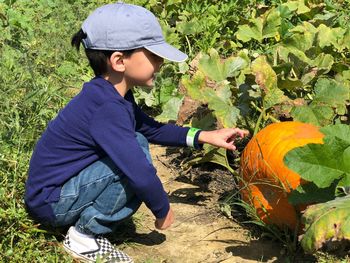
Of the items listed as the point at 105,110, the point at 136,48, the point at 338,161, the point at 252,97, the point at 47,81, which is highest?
the point at 136,48

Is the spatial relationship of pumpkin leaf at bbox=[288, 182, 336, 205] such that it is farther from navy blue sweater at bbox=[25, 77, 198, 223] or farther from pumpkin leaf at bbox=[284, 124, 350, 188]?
navy blue sweater at bbox=[25, 77, 198, 223]

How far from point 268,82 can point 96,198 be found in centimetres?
115

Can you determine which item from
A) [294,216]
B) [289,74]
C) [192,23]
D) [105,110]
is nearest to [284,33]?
[192,23]

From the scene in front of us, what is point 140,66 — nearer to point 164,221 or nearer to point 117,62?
point 117,62

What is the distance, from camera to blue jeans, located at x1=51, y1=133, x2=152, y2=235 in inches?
106

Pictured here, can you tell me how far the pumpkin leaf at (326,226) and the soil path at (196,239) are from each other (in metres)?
0.56

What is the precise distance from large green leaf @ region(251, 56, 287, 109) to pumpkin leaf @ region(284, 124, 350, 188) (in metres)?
0.84

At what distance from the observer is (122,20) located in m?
2.53

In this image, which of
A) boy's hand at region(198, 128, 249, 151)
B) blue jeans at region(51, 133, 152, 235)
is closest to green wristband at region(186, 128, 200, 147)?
boy's hand at region(198, 128, 249, 151)

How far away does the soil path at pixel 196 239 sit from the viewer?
9.58 ft

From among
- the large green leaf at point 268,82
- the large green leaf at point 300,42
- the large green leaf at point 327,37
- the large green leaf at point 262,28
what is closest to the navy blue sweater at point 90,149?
the large green leaf at point 268,82

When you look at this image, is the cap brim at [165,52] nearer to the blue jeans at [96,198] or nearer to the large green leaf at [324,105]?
the blue jeans at [96,198]

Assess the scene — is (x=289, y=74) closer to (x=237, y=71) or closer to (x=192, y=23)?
(x=237, y=71)

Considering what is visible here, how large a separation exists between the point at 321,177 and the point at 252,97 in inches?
42.4
